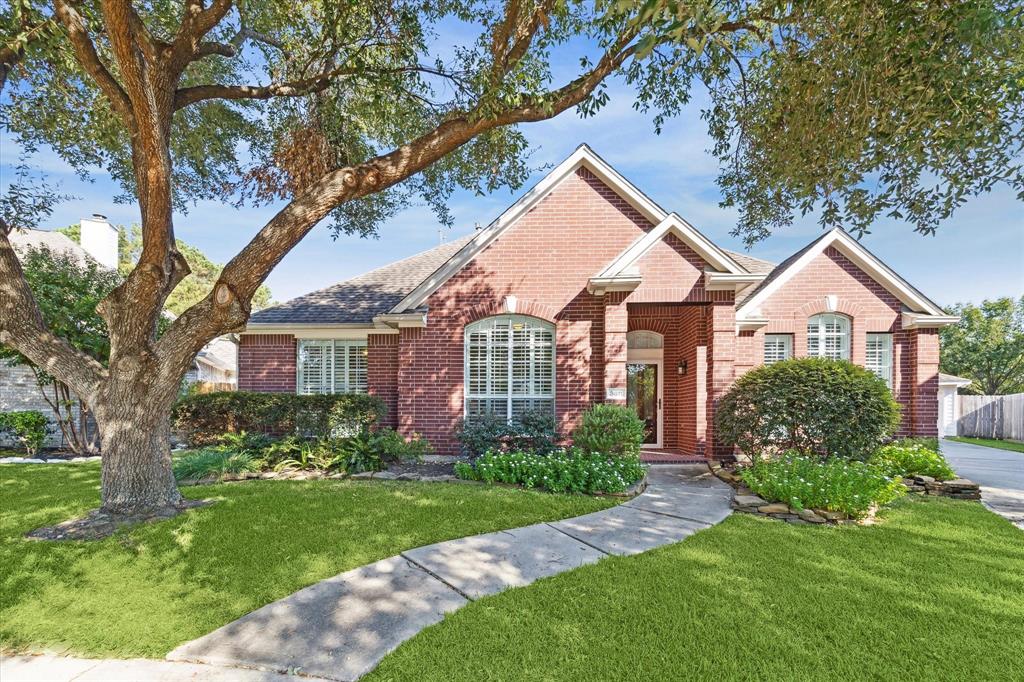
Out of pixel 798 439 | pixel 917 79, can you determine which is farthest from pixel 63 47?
pixel 798 439

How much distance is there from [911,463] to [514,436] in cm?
759

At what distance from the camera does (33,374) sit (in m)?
14.1

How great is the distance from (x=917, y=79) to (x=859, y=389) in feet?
16.6

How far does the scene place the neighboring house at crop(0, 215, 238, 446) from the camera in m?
14.1

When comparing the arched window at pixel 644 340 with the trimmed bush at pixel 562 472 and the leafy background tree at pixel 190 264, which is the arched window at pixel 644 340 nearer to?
the trimmed bush at pixel 562 472

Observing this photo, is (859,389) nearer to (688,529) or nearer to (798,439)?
(798,439)

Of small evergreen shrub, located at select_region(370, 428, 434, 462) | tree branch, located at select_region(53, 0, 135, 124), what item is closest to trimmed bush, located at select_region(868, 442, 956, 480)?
small evergreen shrub, located at select_region(370, 428, 434, 462)

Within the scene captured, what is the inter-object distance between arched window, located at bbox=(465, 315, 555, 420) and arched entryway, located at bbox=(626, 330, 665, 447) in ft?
9.25

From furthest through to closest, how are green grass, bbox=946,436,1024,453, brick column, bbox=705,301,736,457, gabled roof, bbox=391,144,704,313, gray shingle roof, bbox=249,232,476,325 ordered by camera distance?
green grass, bbox=946,436,1024,453, gray shingle roof, bbox=249,232,476,325, gabled roof, bbox=391,144,704,313, brick column, bbox=705,301,736,457

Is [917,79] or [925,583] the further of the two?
[917,79]

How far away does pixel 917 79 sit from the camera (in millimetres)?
5078

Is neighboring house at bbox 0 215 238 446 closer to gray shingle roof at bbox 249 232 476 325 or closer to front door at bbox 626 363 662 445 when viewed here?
gray shingle roof at bbox 249 232 476 325

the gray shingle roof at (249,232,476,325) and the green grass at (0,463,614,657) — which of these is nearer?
the green grass at (0,463,614,657)

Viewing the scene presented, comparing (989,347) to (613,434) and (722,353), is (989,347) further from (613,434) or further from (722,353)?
(613,434)
